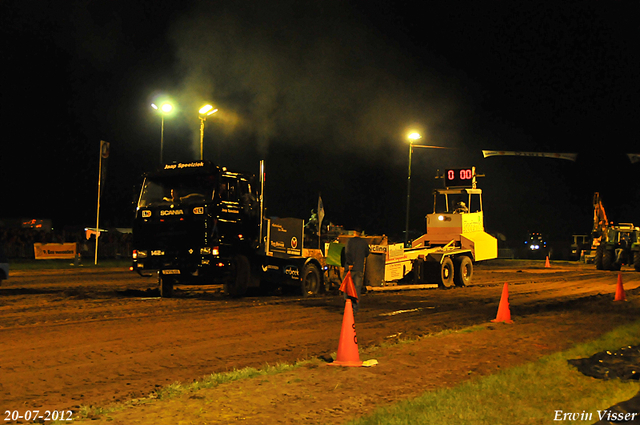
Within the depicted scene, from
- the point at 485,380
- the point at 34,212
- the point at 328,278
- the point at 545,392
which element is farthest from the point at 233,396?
the point at 34,212

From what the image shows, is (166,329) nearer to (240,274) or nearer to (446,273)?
(240,274)

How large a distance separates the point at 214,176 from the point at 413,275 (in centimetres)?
885

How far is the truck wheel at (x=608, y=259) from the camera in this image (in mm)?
36812

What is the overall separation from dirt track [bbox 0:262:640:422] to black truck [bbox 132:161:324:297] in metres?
0.73

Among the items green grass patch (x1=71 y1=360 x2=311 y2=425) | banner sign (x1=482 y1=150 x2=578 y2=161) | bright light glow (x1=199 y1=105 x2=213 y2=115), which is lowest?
green grass patch (x1=71 y1=360 x2=311 y2=425)

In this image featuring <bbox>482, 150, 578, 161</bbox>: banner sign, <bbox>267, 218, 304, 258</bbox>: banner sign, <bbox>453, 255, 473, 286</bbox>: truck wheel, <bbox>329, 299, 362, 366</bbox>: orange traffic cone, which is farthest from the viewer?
<bbox>482, 150, 578, 161</bbox>: banner sign

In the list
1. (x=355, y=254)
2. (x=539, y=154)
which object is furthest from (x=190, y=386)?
(x=539, y=154)

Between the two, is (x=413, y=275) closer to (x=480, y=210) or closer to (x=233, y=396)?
(x=480, y=210)

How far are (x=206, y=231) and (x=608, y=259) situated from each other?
96.3 ft

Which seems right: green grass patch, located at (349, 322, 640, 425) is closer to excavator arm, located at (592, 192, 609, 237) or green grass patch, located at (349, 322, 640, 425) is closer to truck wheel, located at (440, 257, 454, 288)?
truck wheel, located at (440, 257, 454, 288)

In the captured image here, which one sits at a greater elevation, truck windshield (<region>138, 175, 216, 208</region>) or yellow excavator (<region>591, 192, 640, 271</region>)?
truck windshield (<region>138, 175, 216, 208</region>)

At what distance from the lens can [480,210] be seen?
24219 millimetres

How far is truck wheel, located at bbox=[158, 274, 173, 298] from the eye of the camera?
16.4 meters

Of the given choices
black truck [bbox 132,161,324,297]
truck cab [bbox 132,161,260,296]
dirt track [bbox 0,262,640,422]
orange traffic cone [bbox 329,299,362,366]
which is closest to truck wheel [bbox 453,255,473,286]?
dirt track [bbox 0,262,640,422]
